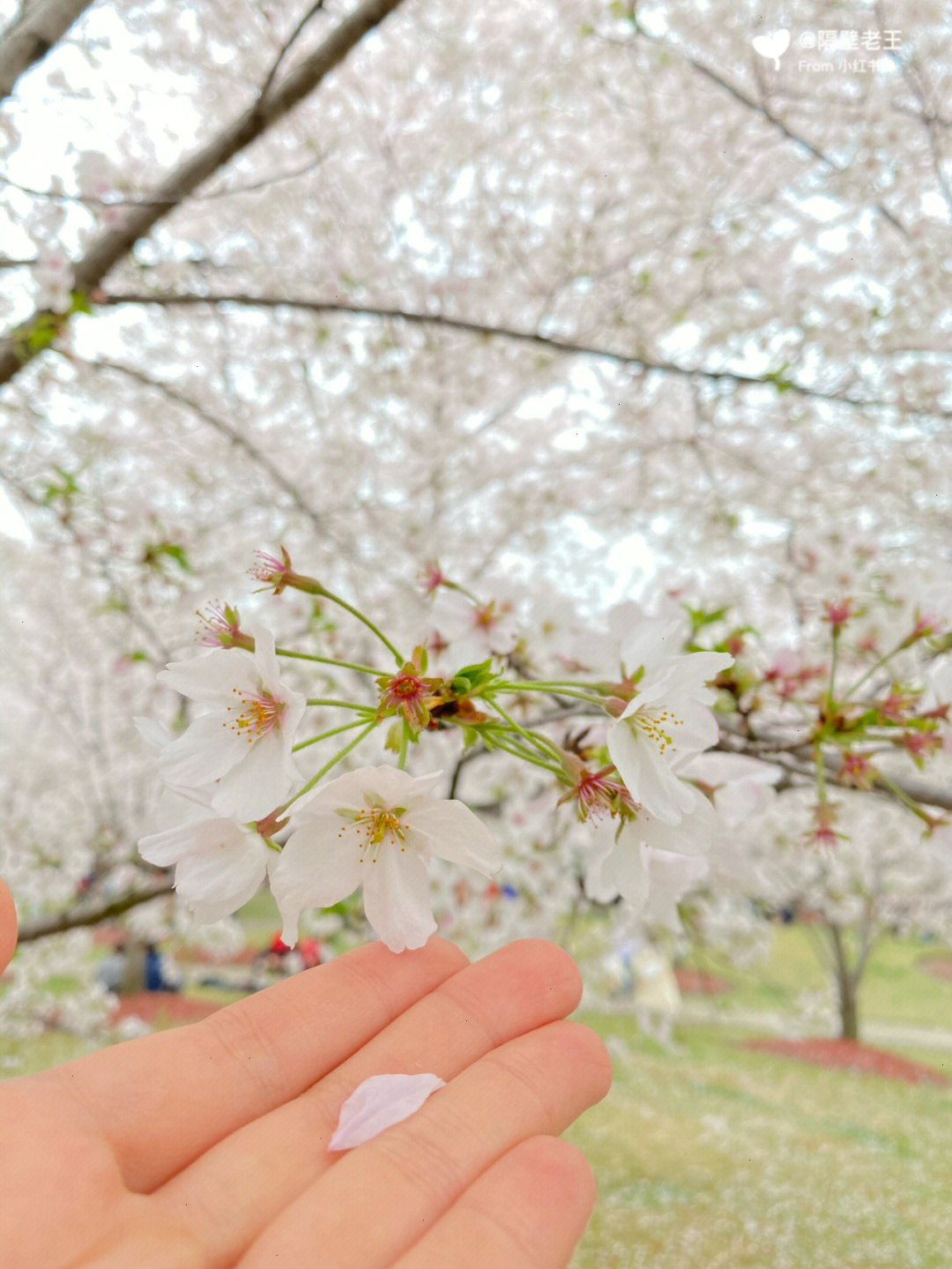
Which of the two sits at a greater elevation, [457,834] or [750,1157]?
[457,834]

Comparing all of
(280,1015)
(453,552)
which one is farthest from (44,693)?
(280,1015)

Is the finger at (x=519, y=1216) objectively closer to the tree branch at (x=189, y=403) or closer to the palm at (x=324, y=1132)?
the palm at (x=324, y=1132)

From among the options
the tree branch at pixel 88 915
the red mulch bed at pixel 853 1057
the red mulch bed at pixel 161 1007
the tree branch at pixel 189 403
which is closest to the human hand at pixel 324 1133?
the tree branch at pixel 88 915

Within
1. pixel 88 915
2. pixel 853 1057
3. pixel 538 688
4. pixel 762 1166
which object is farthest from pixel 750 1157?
pixel 538 688

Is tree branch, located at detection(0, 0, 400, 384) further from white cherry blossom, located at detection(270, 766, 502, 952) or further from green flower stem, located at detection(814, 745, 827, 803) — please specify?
green flower stem, located at detection(814, 745, 827, 803)

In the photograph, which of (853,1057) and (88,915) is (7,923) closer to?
(88,915)

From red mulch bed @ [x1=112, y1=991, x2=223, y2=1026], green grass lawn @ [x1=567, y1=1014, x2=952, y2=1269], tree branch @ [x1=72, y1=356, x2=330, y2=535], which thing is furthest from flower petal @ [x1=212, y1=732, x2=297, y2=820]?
red mulch bed @ [x1=112, y1=991, x2=223, y2=1026]
